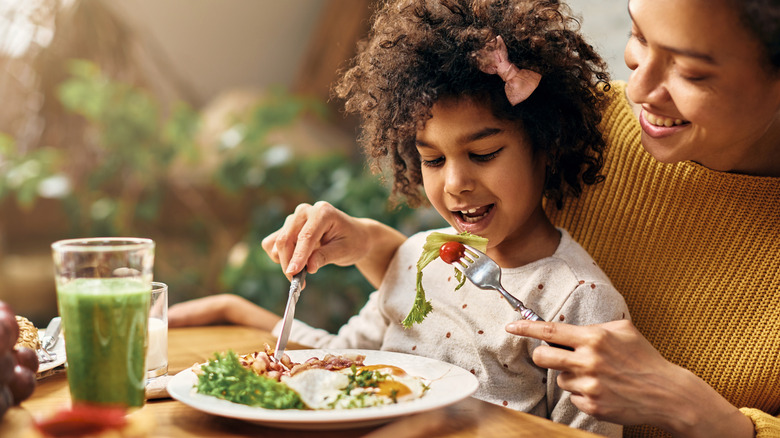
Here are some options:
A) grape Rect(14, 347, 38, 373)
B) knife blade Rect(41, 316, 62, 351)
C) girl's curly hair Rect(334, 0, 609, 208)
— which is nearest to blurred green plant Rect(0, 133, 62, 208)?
knife blade Rect(41, 316, 62, 351)

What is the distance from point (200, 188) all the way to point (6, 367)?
127 inches

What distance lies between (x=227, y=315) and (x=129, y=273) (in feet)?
3.06

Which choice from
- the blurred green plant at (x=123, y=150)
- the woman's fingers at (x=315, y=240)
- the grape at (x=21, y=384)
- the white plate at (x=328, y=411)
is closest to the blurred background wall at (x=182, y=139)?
the blurred green plant at (x=123, y=150)

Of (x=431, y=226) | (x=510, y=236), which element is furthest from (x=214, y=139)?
(x=510, y=236)

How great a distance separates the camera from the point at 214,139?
407 cm

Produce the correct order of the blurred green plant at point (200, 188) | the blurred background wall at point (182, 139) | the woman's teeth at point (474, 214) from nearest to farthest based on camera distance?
the woman's teeth at point (474, 214) < the blurred green plant at point (200, 188) < the blurred background wall at point (182, 139)

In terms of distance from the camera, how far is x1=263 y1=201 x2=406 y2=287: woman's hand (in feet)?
4.58

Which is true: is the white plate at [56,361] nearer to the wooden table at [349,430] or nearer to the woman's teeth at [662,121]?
the wooden table at [349,430]

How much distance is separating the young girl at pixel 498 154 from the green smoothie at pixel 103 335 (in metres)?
0.52

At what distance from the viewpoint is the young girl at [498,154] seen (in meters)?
1.31

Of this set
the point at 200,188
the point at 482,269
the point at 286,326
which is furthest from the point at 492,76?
the point at 200,188

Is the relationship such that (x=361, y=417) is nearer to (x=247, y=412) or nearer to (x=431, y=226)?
(x=247, y=412)

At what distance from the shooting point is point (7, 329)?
909mm

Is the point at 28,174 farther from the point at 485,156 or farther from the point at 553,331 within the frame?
the point at 553,331
